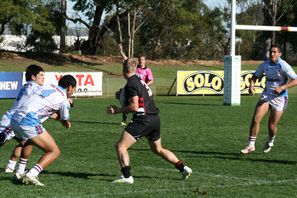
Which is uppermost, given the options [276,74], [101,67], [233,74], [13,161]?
[276,74]

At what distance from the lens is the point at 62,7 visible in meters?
55.3

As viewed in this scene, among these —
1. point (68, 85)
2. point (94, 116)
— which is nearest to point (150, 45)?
point (94, 116)

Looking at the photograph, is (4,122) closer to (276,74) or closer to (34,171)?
(34,171)

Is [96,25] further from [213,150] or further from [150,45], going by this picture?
[213,150]

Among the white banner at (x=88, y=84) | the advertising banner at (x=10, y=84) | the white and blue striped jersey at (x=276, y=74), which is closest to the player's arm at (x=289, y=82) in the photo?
the white and blue striped jersey at (x=276, y=74)

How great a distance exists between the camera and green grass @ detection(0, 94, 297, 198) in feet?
28.3

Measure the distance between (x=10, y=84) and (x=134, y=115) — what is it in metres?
22.3

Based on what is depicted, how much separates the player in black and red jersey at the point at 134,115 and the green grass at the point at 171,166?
38 cm

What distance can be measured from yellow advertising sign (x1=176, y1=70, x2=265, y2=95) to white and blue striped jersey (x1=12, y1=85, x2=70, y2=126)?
2597 cm

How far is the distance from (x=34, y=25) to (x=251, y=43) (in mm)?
34947

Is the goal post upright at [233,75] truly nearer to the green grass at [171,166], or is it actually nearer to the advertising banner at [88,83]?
the advertising banner at [88,83]

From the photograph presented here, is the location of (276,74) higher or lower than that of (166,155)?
higher

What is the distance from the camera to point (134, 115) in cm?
922

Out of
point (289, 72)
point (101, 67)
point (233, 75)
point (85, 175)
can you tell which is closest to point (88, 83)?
point (233, 75)
